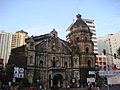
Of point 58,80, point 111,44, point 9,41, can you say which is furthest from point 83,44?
point 9,41

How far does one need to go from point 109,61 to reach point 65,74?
63.0 m

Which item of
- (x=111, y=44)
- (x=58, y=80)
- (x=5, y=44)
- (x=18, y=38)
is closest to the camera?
(x=58, y=80)

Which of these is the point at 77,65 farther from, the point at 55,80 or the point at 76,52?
the point at 55,80

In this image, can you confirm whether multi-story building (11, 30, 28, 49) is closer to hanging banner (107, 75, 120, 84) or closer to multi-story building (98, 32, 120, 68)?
multi-story building (98, 32, 120, 68)

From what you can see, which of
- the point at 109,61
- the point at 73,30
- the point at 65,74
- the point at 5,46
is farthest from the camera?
the point at 5,46

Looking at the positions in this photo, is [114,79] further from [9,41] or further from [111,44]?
[9,41]

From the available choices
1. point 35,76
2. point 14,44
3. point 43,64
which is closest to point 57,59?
point 43,64

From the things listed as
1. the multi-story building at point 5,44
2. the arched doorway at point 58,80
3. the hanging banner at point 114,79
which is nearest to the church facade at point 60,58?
the arched doorway at point 58,80

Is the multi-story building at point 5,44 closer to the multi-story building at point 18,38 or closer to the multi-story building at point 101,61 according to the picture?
the multi-story building at point 18,38

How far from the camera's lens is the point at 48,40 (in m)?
48.7

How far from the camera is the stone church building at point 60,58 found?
4506 centimetres

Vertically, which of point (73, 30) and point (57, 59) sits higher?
point (73, 30)

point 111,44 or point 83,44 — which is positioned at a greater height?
point 111,44

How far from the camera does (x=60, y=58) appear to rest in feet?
159
